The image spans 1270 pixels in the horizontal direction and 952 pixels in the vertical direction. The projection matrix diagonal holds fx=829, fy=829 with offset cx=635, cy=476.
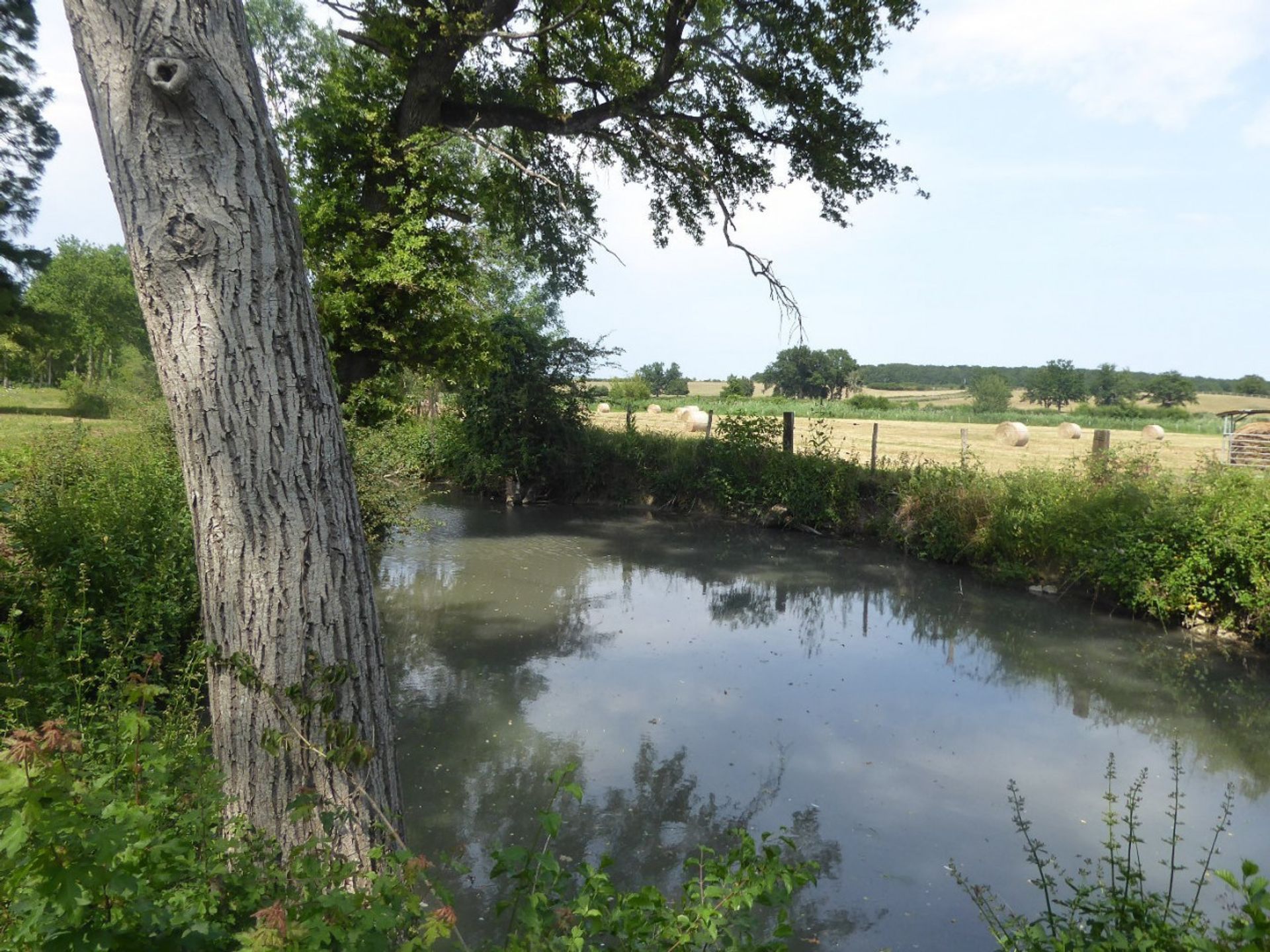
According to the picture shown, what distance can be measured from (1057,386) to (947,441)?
102 ft

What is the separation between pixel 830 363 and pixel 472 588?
5588cm

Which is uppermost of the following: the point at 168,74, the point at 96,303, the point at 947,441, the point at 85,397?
the point at 96,303

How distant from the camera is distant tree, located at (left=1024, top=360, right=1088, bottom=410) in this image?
54.7 m

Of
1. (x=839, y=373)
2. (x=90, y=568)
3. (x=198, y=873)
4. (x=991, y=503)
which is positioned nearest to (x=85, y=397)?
(x=90, y=568)

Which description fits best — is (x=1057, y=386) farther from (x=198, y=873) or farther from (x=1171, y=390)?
(x=198, y=873)

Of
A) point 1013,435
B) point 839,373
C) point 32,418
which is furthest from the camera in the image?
point 839,373

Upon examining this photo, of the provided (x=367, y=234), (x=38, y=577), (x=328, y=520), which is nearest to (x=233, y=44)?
(x=328, y=520)

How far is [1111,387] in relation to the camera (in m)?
55.8

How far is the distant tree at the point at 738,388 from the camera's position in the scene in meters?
36.2

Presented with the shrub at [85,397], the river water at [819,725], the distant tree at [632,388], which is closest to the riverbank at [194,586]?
the river water at [819,725]

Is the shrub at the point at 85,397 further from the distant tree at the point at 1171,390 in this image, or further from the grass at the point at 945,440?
the distant tree at the point at 1171,390

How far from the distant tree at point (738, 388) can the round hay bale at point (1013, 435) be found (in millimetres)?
10406

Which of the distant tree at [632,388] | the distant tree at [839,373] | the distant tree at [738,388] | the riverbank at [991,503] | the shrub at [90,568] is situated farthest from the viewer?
the distant tree at [839,373]

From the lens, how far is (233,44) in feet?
8.11
